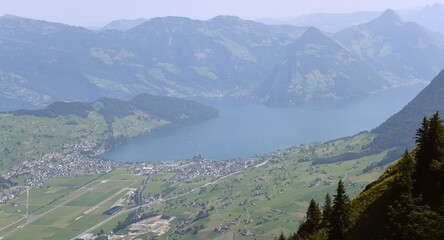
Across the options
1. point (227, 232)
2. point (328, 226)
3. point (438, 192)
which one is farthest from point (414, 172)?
point (227, 232)

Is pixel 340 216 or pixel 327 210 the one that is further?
pixel 327 210

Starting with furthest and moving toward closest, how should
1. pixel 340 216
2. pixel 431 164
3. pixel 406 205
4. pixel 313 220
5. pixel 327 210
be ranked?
pixel 313 220 < pixel 327 210 < pixel 340 216 < pixel 431 164 < pixel 406 205

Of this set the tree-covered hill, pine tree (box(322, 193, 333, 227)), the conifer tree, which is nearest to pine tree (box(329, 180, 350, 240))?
the tree-covered hill

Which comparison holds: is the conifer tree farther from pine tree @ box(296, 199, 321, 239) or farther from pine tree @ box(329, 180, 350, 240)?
pine tree @ box(296, 199, 321, 239)

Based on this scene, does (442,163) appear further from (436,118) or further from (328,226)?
(328,226)

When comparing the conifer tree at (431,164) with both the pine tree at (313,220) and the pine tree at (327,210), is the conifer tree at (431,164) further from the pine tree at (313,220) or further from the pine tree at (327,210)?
the pine tree at (313,220)

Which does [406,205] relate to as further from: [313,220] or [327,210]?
[313,220]

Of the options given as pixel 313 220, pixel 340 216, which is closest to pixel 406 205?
pixel 340 216

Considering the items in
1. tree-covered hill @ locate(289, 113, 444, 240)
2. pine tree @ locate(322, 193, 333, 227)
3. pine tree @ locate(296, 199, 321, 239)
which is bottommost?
pine tree @ locate(296, 199, 321, 239)
